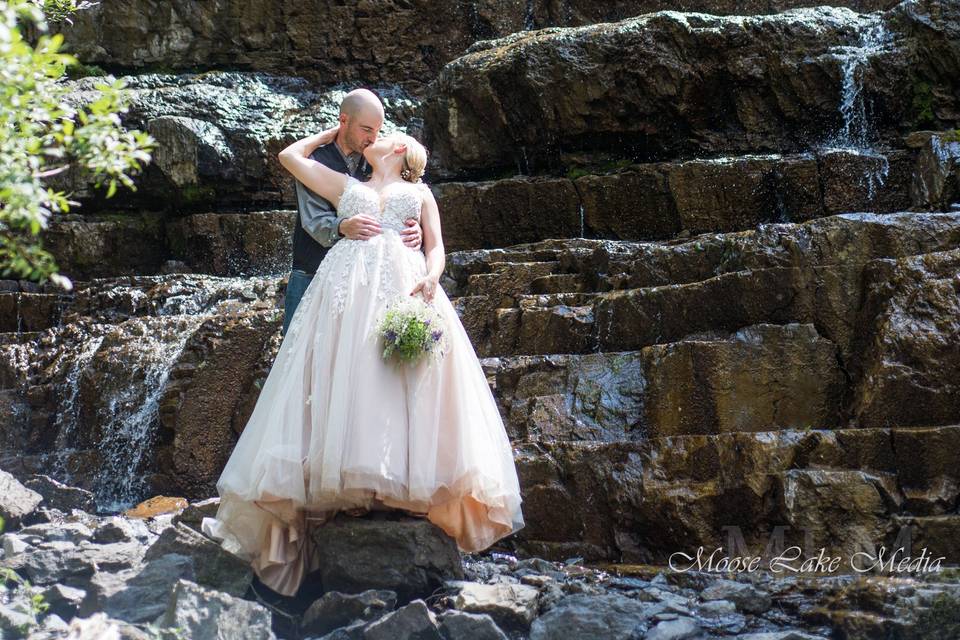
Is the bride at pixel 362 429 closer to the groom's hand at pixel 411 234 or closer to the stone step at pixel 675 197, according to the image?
the groom's hand at pixel 411 234

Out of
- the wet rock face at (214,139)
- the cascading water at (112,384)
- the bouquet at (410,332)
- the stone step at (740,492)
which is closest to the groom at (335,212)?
the bouquet at (410,332)

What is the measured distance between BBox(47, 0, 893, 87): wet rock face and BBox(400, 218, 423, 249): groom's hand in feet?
40.5

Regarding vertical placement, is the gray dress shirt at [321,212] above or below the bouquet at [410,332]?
above

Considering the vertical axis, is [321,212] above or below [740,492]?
above

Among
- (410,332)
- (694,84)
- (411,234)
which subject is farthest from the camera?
(694,84)

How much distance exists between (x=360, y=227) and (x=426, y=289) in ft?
1.56

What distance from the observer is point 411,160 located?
5.66 metres

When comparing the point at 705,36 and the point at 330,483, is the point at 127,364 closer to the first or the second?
the point at 330,483

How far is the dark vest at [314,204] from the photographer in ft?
18.9

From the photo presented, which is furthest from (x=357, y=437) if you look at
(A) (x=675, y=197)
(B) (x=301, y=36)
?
(B) (x=301, y=36)

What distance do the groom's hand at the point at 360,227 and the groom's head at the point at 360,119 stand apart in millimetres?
484

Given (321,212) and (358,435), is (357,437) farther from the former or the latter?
(321,212)

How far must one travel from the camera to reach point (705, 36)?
12.6 m

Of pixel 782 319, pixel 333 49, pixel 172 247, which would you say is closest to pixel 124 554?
pixel 782 319
